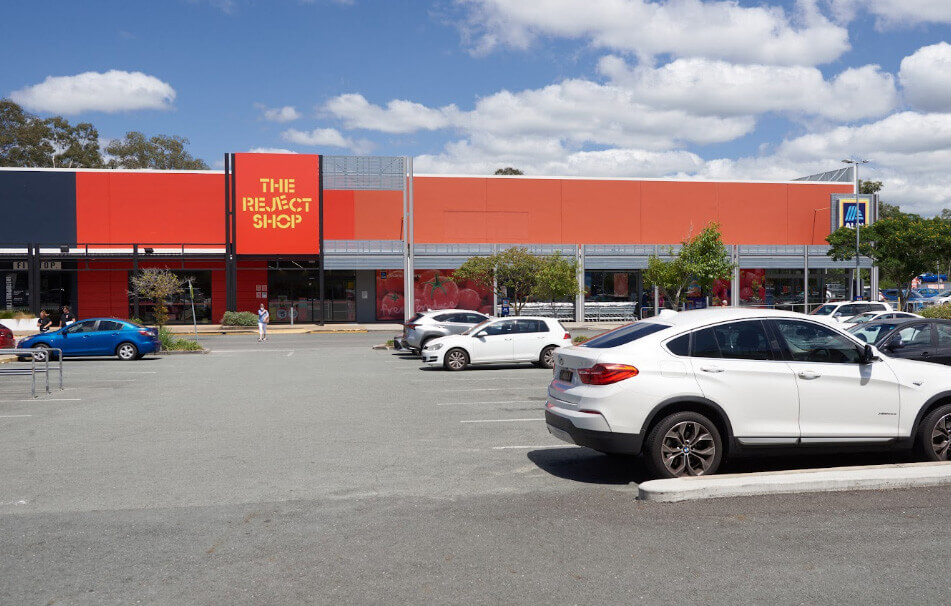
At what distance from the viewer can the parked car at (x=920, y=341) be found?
14180 millimetres

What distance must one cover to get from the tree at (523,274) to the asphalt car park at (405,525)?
79.8ft

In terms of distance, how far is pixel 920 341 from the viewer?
14586 mm

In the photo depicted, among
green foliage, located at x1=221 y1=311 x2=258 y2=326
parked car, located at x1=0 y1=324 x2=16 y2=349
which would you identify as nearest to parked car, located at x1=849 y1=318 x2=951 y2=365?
parked car, located at x1=0 y1=324 x2=16 y2=349

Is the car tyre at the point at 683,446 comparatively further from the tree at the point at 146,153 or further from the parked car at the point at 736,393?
the tree at the point at 146,153

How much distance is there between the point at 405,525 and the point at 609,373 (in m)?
2.41

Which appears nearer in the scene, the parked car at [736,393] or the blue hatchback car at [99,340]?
the parked car at [736,393]

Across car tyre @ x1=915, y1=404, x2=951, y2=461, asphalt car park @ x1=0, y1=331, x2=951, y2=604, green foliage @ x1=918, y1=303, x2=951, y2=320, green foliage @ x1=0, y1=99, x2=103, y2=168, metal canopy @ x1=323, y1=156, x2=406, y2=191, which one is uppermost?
green foliage @ x1=0, y1=99, x2=103, y2=168

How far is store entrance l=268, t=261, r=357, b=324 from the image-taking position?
43.8 meters

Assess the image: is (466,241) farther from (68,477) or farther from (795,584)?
(795,584)

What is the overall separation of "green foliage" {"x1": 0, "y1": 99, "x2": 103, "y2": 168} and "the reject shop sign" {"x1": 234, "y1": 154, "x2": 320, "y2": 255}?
35516mm

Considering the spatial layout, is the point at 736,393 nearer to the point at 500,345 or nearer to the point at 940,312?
the point at 500,345

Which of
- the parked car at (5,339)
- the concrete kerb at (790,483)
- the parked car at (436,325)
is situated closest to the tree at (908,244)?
the parked car at (436,325)

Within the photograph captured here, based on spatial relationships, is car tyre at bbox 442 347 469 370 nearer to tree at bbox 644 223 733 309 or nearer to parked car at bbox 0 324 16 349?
parked car at bbox 0 324 16 349

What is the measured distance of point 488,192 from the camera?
44.8 metres
